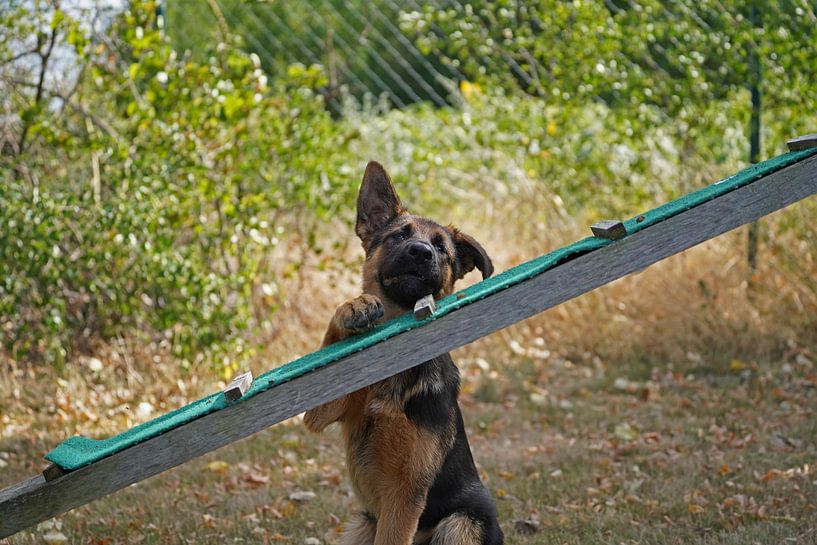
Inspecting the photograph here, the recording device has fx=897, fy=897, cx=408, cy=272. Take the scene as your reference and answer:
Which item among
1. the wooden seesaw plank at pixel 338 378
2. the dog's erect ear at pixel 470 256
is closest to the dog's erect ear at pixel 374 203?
the dog's erect ear at pixel 470 256

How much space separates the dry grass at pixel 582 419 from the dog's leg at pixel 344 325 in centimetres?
115

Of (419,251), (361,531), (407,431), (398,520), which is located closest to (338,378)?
(407,431)

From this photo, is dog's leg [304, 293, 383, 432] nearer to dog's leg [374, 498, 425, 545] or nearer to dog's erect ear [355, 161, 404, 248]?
dog's leg [374, 498, 425, 545]

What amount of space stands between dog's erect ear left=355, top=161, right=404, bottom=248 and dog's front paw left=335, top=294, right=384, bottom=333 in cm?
86

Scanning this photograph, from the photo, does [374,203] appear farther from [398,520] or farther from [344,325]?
[398,520]

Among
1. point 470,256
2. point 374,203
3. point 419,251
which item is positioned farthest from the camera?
point 470,256

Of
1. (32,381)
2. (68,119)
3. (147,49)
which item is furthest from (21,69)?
(32,381)

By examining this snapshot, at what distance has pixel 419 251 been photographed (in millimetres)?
3824

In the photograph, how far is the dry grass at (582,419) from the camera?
4762 millimetres

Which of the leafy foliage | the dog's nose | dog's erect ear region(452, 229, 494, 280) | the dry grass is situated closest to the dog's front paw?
the dog's nose

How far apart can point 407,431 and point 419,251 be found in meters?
0.76

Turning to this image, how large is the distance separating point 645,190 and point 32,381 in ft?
18.3

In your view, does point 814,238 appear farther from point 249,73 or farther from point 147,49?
point 147,49

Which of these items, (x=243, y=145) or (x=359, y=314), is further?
(x=243, y=145)
